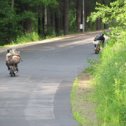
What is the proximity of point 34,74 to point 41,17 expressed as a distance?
49.5 metres

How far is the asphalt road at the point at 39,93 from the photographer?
13891 millimetres

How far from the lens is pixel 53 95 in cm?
1841

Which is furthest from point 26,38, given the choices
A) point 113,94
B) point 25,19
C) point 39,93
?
point 113,94

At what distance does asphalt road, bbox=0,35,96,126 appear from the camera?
1389 cm

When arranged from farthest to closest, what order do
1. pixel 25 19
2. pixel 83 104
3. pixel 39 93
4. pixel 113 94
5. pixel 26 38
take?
pixel 25 19 < pixel 26 38 < pixel 39 93 < pixel 83 104 < pixel 113 94

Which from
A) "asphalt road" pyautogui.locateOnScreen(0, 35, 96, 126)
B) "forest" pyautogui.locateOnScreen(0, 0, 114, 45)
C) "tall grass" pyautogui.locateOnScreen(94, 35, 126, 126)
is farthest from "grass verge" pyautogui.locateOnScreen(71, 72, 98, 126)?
"forest" pyautogui.locateOnScreen(0, 0, 114, 45)

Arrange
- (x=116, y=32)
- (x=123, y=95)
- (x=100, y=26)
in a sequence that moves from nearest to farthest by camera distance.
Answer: (x=123, y=95) < (x=116, y=32) < (x=100, y=26)

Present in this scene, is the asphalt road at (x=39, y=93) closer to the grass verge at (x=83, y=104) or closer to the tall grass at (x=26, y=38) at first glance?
the grass verge at (x=83, y=104)

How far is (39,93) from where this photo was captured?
18.9 meters

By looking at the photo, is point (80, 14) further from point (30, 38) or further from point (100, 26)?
point (30, 38)

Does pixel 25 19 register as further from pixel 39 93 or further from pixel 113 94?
pixel 113 94

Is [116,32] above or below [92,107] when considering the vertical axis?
above

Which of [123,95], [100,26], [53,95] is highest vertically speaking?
[123,95]

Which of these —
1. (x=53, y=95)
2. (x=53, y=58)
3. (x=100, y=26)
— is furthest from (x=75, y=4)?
(x=53, y=95)
